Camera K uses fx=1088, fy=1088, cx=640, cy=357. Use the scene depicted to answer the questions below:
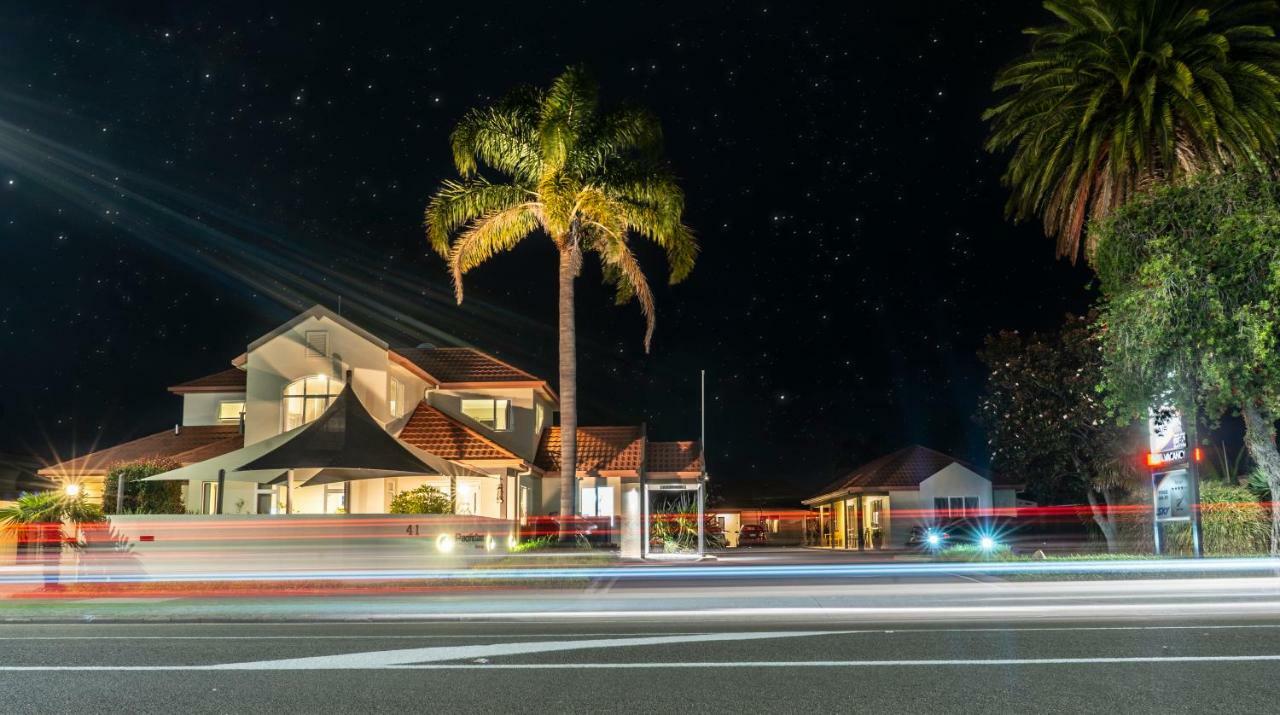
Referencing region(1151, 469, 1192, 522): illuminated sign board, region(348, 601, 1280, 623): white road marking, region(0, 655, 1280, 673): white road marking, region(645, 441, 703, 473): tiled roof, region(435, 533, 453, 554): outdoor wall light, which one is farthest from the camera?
region(645, 441, 703, 473): tiled roof

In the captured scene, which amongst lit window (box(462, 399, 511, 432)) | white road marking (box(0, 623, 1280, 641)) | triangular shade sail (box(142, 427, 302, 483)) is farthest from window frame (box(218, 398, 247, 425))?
white road marking (box(0, 623, 1280, 641))

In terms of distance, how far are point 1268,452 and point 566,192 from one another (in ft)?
52.2

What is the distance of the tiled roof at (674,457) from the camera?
136ft

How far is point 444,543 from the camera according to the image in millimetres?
24516

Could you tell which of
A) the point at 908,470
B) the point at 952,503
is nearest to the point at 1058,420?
the point at 952,503

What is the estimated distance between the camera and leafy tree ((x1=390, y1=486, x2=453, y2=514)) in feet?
90.1

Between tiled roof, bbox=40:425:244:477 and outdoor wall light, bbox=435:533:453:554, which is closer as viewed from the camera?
outdoor wall light, bbox=435:533:453:554

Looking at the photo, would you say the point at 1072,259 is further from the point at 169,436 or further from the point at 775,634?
the point at 169,436

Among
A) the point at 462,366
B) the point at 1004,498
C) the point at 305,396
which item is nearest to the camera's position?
the point at 305,396

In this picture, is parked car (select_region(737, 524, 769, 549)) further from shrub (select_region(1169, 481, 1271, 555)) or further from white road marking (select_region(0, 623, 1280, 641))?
white road marking (select_region(0, 623, 1280, 641))

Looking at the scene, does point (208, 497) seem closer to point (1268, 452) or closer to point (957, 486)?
point (1268, 452)

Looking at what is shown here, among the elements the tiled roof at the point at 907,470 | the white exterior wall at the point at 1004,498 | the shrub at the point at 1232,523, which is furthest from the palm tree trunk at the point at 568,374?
the white exterior wall at the point at 1004,498

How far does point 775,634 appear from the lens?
12.4 m

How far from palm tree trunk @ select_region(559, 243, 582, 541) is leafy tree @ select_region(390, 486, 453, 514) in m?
3.90
